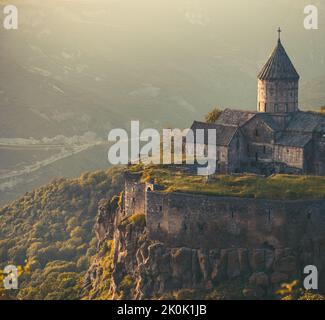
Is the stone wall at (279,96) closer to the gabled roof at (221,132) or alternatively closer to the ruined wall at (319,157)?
the gabled roof at (221,132)

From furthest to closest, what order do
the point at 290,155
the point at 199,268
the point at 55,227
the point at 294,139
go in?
the point at 55,227 < the point at 294,139 < the point at 290,155 < the point at 199,268

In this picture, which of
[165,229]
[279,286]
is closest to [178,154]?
[165,229]

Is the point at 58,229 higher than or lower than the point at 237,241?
higher

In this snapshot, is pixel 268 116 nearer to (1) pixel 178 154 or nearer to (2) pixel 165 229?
(1) pixel 178 154

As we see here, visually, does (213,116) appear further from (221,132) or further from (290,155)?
(290,155)

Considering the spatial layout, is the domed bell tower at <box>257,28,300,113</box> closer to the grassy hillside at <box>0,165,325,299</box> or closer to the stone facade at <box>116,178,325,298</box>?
the grassy hillside at <box>0,165,325,299</box>

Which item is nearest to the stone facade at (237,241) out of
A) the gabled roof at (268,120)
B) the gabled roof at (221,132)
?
the gabled roof at (221,132)
